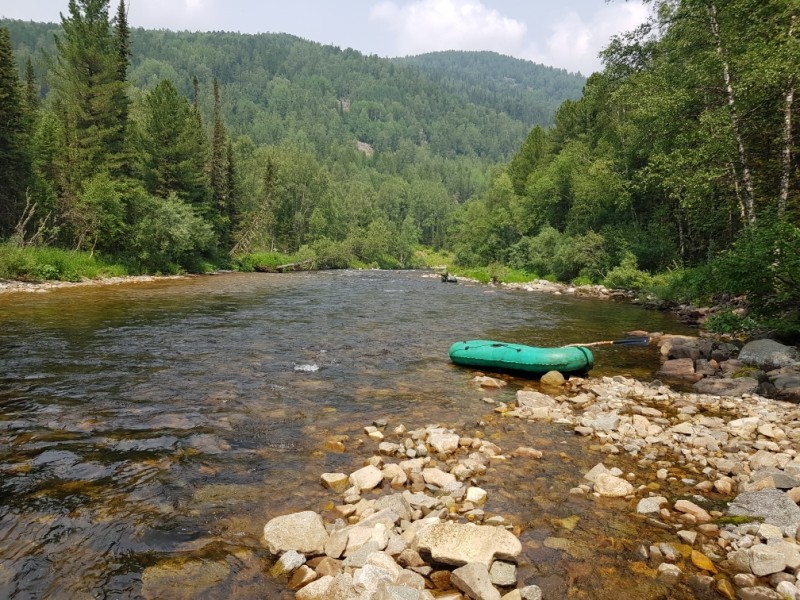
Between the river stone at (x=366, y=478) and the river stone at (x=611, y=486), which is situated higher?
the river stone at (x=611, y=486)

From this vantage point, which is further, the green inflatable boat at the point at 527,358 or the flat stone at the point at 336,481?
the green inflatable boat at the point at 527,358

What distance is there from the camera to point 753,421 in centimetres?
826

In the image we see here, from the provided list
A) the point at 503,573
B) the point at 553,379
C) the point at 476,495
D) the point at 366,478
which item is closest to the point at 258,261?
the point at 553,379

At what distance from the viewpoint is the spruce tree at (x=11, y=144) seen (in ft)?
104

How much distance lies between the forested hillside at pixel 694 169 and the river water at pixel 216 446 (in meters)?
4.28

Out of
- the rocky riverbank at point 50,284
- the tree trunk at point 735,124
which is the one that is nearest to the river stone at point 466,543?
the tree trunk at point 735,124

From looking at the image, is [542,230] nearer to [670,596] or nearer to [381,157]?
[670,596]

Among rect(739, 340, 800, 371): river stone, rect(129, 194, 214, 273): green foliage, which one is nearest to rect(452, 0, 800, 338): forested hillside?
rect(739, 340, 800, 371): river stone

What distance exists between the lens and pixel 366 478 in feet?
20.9

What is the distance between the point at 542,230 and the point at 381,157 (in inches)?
5783

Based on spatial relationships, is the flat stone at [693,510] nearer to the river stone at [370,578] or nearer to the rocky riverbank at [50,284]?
the river stone at [370,578]

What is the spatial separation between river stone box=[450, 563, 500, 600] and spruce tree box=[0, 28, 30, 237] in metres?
38.6

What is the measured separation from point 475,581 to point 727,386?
31.4ft

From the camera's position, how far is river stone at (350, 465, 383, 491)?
6285 millimetres
